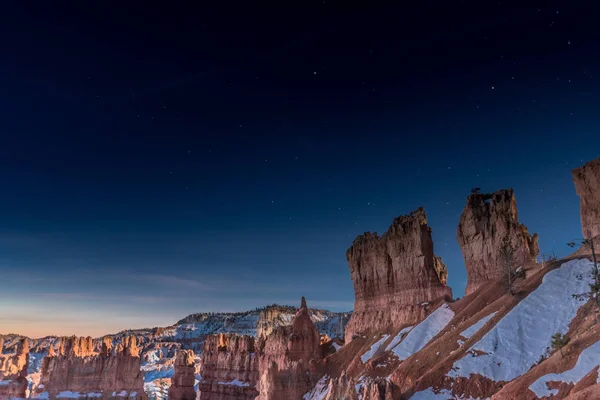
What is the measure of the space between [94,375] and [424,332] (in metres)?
82.6

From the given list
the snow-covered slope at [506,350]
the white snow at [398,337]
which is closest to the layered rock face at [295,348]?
the white snow at [398,337]

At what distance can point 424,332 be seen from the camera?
73188 millimetres

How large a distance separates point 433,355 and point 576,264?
69.8ft

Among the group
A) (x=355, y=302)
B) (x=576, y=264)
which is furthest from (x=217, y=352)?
(x=576, y=264)

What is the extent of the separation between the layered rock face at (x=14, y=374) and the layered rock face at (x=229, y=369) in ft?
163

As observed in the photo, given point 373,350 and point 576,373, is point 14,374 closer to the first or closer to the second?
point 373,350

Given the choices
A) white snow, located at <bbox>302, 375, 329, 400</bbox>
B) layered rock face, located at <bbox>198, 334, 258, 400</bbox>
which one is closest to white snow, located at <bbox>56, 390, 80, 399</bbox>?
layered rock face, located at <bbox>198, 334, 258, 400</bbox>

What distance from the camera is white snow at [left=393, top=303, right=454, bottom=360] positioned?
69.7 metres

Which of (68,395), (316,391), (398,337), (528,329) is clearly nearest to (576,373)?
(528,329)

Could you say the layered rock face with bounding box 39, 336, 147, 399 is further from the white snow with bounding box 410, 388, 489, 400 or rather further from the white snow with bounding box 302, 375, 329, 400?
the white snow with bounding box 410, 388, 489, 400

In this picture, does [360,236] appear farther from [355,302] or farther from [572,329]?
[572,329]

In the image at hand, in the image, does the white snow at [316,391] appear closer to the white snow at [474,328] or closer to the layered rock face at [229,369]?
the white snow at [474,328]

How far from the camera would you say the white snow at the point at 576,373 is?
121 feet

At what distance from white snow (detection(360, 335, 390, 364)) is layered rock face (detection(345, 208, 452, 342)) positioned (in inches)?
154
